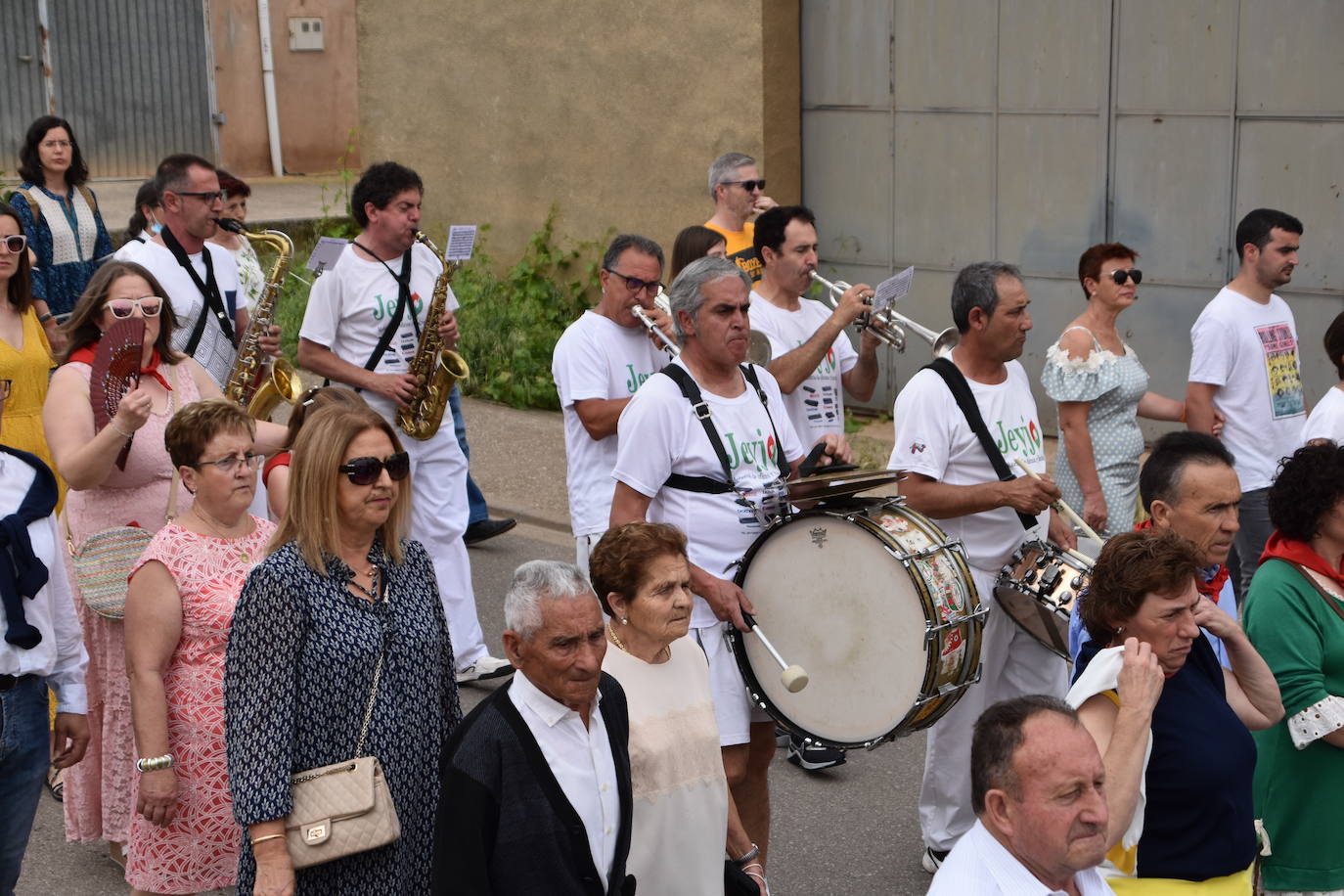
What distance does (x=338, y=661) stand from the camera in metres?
3.75

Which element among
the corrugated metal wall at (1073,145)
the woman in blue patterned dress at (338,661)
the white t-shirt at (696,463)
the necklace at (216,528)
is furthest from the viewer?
the corrugated metal wall at (1073,145)

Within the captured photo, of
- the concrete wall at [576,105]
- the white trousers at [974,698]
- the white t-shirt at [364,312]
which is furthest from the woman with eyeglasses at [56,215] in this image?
the white trousers at [974,698]

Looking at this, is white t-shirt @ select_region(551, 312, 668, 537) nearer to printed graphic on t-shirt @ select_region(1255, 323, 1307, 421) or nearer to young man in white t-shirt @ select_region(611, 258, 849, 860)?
young man in white t-shirt @ select_region(611, 258, 849, 860)

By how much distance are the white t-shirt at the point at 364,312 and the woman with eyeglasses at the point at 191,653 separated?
2.70 meters

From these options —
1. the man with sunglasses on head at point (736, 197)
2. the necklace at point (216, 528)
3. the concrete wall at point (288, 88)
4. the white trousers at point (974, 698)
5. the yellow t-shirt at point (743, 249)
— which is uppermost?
the concrete wall at point (288, 88)

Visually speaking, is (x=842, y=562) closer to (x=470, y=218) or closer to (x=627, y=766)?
(x=627, y=766)

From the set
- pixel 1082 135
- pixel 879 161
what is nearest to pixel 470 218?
pixel 879 161

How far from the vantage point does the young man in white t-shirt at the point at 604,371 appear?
251 inches

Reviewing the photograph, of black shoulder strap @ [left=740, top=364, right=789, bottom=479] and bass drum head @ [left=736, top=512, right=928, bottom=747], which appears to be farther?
black shoulder strap @ [left=740, top=364, right=789, bottom=479]

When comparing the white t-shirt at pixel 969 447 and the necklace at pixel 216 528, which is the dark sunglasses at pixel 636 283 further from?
the necklace at pixel 216 528

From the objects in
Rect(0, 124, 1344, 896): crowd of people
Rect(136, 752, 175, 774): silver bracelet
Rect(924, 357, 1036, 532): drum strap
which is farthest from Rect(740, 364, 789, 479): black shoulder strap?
Rect(136, 752, 175, 774): silver bracelet

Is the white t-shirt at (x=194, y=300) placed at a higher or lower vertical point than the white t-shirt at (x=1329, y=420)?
higher

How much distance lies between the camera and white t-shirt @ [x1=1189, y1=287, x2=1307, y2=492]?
7230 mm

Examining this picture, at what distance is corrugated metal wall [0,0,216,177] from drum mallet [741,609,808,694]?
16.3m
